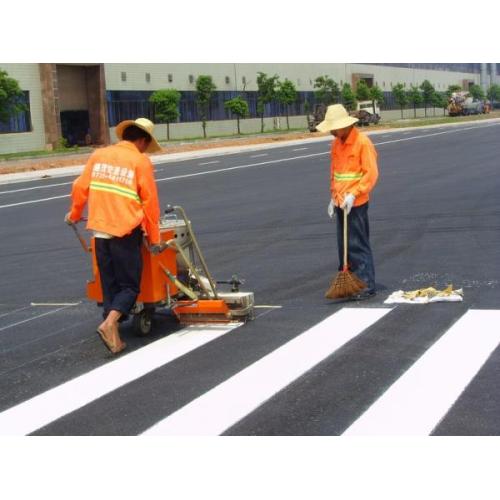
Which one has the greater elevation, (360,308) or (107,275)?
(107,275)

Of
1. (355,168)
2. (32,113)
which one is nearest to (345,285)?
(355,168)

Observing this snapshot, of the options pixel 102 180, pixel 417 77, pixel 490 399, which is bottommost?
pixel 490 399

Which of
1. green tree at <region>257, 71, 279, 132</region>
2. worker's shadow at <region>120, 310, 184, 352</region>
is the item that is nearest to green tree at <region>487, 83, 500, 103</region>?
green tree at <region>257, 71, 279, 132</region>

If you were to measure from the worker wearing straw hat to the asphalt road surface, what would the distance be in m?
0.46

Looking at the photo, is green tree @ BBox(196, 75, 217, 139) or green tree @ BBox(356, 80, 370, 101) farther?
green tree @ BBox(356, 80, 370, 101)

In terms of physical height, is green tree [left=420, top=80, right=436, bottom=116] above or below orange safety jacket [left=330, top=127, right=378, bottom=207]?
above

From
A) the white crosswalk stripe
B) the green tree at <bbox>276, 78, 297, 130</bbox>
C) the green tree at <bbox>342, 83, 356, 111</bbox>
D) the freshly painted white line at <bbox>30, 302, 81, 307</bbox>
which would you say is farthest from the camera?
the green tree at <bbox>342, 83, 356, 111</bbox>

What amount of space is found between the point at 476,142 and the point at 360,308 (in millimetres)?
31626

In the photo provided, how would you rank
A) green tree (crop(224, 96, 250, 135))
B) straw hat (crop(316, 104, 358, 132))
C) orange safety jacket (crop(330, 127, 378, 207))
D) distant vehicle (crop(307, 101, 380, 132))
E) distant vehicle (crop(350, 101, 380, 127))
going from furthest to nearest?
distant vehicle (crop(350, 101, 380, 127)) < distant vehicle (crop(307, 101, 380, 132)) < green tree (crop(224, 96, 250, 135)) < orange safety jacket (crop(330, 127, 378, 207)) < straw hat (crop(316, 104, 358, 132))

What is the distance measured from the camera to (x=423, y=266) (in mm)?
10773

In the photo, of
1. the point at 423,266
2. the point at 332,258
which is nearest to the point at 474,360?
the point at 423,266

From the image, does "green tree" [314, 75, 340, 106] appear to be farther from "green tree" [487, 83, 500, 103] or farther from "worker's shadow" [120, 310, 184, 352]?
"worker's shadow" [120, 310, 184, 352]

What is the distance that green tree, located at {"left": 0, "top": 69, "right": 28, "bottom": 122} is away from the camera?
46844 millimetres

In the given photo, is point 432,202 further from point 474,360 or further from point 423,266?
point 474,360
